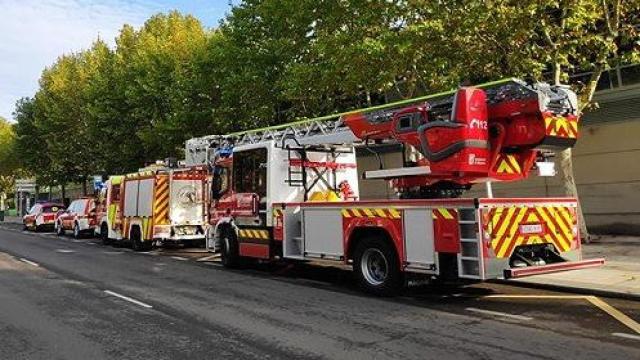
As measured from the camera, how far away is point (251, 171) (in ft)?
46.8

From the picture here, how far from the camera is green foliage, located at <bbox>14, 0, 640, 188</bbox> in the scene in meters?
15.0

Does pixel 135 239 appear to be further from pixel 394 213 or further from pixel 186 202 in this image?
pixel 394 213

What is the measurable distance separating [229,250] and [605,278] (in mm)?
7998

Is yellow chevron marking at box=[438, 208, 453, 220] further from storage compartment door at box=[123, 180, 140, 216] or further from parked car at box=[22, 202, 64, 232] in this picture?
parked car at box=[22, 202, 64, 232]

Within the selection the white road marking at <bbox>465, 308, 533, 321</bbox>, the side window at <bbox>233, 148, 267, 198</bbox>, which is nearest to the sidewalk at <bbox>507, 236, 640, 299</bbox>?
the white road marking at <bbox>465, 308, 533, 321</bbox>

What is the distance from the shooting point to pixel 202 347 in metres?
7.24

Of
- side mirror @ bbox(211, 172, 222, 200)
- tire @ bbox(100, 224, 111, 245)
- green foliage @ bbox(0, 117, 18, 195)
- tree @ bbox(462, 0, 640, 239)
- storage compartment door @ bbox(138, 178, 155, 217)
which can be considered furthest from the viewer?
green foliage @ bbox(0, 117, 18, 195)

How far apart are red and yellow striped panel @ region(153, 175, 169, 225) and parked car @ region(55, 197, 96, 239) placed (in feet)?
28.7

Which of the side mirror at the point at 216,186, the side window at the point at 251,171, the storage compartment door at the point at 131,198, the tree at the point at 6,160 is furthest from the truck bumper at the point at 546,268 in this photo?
the tree at the point at 6,160

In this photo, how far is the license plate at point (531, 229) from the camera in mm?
9617

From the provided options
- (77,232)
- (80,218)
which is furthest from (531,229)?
(77,232)

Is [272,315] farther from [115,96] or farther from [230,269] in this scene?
[115,96]

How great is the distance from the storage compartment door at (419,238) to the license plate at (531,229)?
134cm

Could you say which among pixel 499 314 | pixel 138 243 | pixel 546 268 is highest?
pixel 138 243
